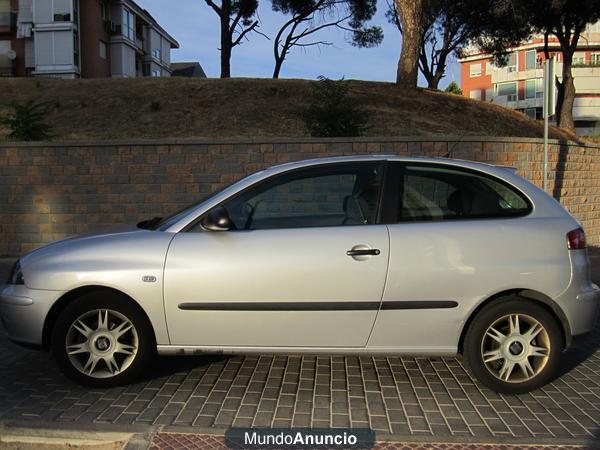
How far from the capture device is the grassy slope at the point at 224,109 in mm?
13805

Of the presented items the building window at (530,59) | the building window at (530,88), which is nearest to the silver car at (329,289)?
the building window at (530,88)

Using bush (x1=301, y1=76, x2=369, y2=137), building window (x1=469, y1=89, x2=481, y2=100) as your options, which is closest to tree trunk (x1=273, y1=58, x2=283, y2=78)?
bush (x1=301, y1=76, x2=369, y2=137)

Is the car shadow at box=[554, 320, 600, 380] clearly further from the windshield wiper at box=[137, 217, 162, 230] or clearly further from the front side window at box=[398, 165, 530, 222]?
the windshield wiper at box=[137, 217, 162, 230]

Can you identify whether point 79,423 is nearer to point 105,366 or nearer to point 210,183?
point 105,366

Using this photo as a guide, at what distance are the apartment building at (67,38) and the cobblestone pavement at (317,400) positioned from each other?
137 ft

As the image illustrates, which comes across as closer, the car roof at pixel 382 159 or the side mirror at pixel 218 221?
the side mirror at pixel 218 221

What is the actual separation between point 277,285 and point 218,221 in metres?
0.62

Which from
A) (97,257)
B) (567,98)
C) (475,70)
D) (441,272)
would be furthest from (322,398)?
(475,70)

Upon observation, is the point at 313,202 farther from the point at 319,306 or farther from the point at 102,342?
the point at 102,342

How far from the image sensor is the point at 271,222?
439cm

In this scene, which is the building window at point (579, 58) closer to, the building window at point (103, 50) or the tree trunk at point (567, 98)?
the tree trunk at point (567, 98)

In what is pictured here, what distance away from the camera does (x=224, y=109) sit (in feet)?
49.5

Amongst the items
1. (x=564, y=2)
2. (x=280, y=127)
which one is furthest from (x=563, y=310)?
(x=564, y=2)

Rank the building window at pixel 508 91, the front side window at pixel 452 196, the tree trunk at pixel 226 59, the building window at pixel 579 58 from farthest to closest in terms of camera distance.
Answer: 1. the building window at pixel 508 91
2. the building window at pixel 579 58
3. the tree trunk at pixel 226 59
4. the front side window at pixel 452 196
